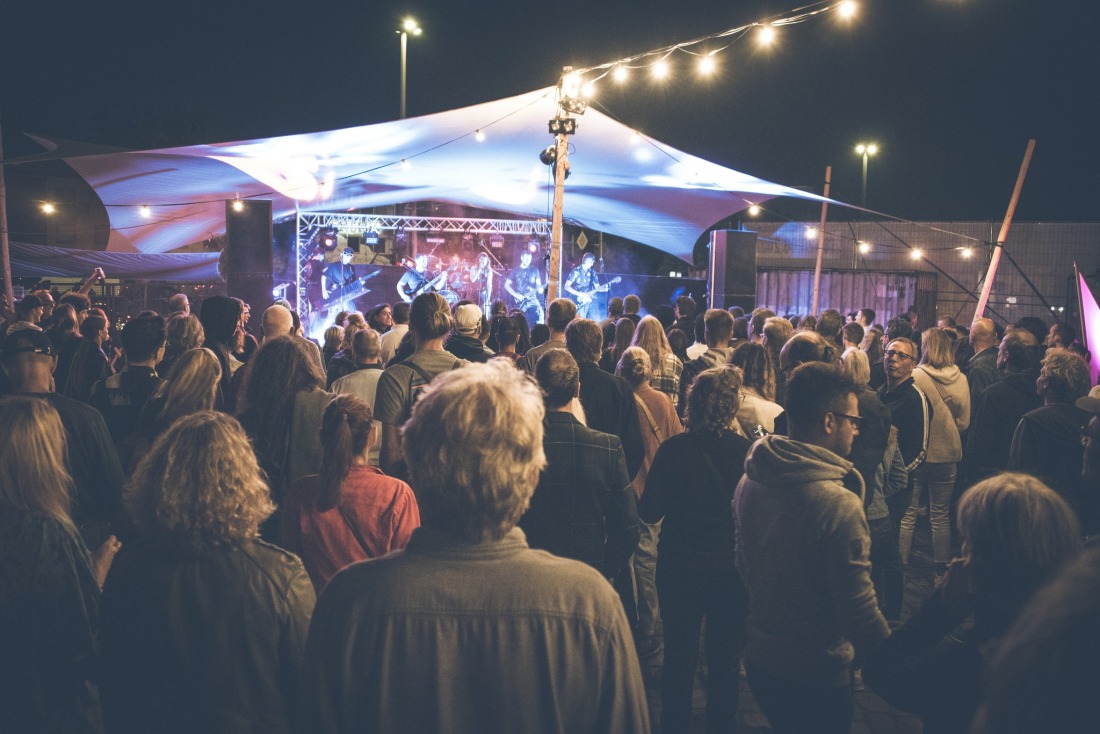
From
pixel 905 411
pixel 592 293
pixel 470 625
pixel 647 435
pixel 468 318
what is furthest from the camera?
pixel 592 293

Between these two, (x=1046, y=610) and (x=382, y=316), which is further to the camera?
(x=382, y=316)

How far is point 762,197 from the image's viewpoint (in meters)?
13.1

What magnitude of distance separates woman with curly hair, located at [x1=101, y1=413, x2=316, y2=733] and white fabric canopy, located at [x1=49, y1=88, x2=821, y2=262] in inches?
340

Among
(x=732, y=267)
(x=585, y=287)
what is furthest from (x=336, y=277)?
(x=732, y=267)

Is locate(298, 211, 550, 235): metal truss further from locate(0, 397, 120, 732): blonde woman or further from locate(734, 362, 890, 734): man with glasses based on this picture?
locate(0, 397, 120, 732): blonde woman

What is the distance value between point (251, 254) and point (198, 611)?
30.1 ft

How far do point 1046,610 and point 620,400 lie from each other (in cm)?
311

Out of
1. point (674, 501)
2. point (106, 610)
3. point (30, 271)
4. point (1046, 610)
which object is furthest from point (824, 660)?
point (30, 271)

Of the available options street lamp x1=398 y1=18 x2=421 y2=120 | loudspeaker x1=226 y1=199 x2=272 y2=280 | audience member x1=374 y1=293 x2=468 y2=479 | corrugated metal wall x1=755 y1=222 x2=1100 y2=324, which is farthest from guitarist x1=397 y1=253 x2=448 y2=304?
audience member x1=374 y1=293 x2=468 y2=479

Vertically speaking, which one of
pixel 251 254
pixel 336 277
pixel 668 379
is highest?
pixel 251 254

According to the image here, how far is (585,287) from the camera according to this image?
56.6ft

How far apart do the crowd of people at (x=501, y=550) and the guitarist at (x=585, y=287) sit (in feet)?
42.5

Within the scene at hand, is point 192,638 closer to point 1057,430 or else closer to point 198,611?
point 198,611

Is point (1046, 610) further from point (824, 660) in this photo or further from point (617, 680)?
point (824, 660)
